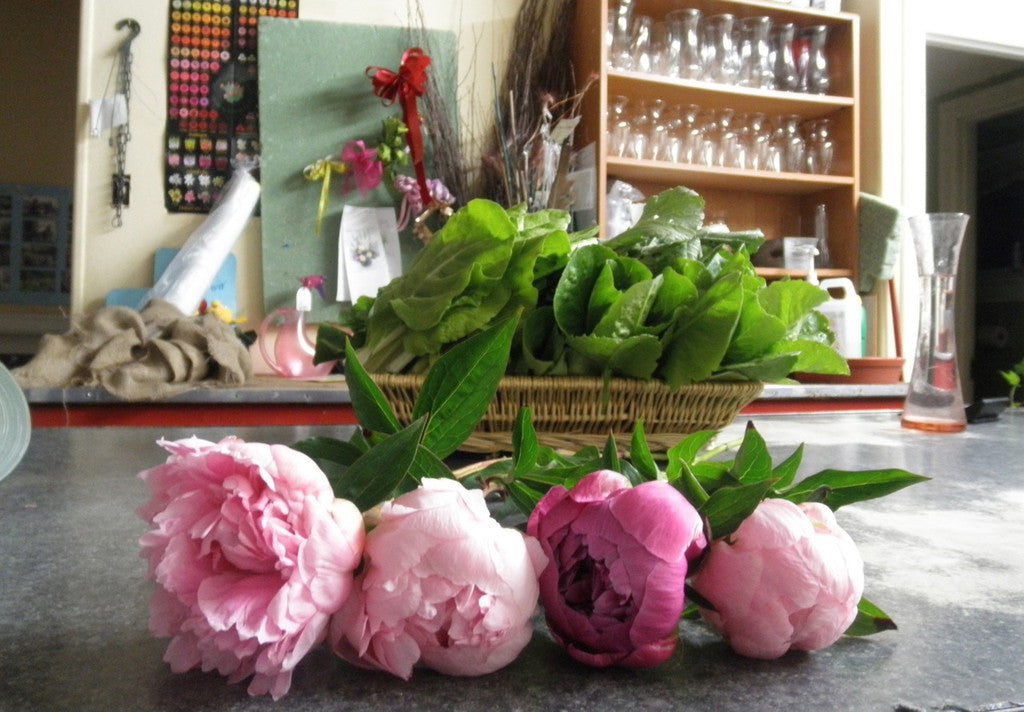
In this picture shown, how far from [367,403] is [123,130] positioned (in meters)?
1.93

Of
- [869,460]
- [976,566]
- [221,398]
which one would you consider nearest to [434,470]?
[976,566]

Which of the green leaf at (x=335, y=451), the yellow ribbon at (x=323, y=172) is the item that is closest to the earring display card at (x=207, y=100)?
the yellow ribbon at (x=323, y=172)

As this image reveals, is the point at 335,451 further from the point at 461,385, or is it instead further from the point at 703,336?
the point at 703,336

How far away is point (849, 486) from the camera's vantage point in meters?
0.29

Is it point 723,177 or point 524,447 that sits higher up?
point 723,177

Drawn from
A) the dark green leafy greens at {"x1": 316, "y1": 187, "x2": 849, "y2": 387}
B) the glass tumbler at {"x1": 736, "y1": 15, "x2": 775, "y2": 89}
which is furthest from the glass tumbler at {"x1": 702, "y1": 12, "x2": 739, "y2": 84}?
the dark green leafy greens at {"x1": 316, "y1": 187, "x2": 849, "y2": 387}

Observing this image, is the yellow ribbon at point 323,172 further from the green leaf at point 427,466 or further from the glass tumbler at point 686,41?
the green leaf at point 427,466

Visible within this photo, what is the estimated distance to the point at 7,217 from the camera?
9.20 feet

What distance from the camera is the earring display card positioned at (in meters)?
1.93

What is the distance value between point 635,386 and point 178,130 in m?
1.73

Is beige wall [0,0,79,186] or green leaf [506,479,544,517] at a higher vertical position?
beige wall [0,0,79,186]

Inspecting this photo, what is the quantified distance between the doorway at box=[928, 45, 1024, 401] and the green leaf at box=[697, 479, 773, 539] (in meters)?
4.10

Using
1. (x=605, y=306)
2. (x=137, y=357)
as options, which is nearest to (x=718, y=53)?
(x=137, y=357)

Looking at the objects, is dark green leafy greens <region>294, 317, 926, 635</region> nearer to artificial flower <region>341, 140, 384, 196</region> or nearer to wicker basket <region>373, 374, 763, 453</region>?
wicker basket <region>373, 374, 763, 453</region>
